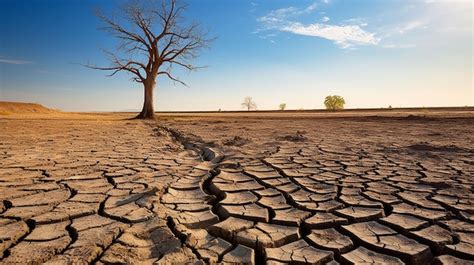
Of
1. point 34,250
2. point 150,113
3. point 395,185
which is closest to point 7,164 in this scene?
point 34,250

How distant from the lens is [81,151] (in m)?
4.19

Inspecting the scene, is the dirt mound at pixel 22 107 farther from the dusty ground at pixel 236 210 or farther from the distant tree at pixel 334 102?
the distant tree at pixel 334 102

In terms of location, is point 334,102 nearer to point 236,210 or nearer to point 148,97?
point 148,97

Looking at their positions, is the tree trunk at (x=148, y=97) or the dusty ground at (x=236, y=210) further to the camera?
the tree trunk at (x=148, y=97)

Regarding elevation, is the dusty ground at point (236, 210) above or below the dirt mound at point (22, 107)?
below

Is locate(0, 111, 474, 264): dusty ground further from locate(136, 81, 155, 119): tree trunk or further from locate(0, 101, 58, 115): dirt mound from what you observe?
locate(0, 101, 58, 115): dirt mound

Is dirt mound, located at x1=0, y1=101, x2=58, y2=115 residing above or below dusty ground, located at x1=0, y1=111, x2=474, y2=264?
above

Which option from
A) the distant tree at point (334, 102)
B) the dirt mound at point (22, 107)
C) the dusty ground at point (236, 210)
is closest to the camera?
the dusty ground at point (236, 210)

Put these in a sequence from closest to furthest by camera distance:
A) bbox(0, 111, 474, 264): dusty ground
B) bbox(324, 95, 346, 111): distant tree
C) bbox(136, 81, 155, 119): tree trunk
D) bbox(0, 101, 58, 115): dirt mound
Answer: bbox(0, 111, 474, 264): dusty ground, bbox(136, 81, 155, 119): tree trunk, bbox(0, 101, 58, 115): dirt mound, bbox(324, 95, 346, 111): distant tree

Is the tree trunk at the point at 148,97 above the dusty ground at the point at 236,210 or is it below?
above

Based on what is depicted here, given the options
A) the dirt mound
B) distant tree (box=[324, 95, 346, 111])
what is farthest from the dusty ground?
distant tree (box=[324, 95, 346, 111])

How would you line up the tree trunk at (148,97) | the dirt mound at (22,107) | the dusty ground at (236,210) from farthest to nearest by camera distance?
1. the dirt mound at (22,107)
2. the tree trunk at (148,97)
3. the dusty ground at (236,210)

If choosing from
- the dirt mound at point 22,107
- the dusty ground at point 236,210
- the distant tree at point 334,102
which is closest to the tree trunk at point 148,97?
the dusty ground at point 236,210

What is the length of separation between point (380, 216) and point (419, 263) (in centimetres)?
50
